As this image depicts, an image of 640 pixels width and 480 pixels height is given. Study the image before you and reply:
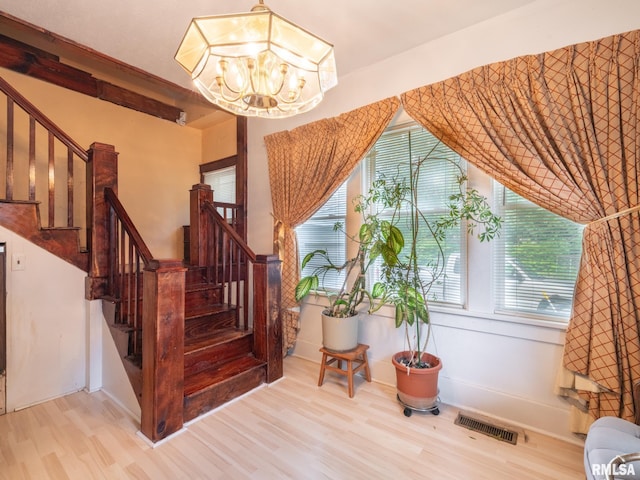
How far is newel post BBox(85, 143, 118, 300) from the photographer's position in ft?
7.97

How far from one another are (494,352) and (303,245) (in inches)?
79.1

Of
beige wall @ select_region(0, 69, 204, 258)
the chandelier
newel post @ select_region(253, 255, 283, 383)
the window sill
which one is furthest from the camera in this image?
beige wall @ select_region(0, 69, 204, 258)

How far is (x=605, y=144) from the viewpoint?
1691 mm

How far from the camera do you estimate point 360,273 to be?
2.56 meters

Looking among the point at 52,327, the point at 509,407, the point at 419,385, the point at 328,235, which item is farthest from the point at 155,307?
the point at 509,407

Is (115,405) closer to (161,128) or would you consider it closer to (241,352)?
(241,352)

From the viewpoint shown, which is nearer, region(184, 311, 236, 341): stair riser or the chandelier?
the chandelier

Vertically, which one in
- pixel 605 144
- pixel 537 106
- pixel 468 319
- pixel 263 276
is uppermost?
pixel 537 106

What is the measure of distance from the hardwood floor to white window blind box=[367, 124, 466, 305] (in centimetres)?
94

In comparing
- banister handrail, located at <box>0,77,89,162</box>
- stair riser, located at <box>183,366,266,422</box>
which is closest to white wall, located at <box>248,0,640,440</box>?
stair riser, located at <box>183,366,266,422</box>

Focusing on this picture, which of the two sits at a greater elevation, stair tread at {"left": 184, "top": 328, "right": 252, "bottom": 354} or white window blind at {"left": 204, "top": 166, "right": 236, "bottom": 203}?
white window blind at {"left": 204, "top": 166, "right": 236, "bottom": 203}

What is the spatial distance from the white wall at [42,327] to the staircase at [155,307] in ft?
0.33

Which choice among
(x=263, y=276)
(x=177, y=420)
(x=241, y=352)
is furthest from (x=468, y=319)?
(x=177, y=420)

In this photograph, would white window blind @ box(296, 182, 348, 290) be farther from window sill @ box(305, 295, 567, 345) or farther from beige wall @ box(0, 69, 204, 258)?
beige wall @ box(0, 69, 204, 258)
